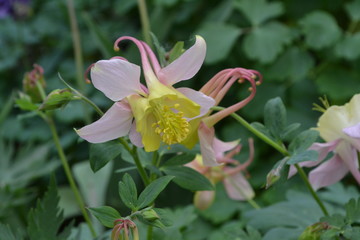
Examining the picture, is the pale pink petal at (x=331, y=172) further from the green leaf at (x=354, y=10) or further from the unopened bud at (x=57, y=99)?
the green leaf at (x=354, y=10)

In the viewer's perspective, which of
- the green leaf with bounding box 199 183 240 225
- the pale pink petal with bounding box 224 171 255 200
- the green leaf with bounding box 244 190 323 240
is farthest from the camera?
the green leaf with bounding box 199 183 240 225

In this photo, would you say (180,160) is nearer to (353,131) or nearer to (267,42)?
(353,131)

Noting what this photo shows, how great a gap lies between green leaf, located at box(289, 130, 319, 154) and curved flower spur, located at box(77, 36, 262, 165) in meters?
0.08

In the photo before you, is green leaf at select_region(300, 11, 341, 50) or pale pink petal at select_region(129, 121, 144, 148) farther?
green leaf at select_region(300, 11, 341, 50)

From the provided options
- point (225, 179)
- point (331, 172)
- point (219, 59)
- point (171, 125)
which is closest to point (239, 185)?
point (225, 179)

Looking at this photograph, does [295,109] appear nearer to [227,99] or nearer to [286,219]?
[227,99]

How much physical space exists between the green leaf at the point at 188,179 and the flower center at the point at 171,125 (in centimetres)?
7

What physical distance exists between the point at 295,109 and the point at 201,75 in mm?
321

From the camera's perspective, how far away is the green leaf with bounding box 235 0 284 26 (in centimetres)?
158

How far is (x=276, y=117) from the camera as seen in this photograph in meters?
0.63

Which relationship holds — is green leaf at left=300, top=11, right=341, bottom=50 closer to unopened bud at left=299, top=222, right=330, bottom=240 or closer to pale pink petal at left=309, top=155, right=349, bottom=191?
pale pink petal at left=309, top=155, right=349, bottom=191

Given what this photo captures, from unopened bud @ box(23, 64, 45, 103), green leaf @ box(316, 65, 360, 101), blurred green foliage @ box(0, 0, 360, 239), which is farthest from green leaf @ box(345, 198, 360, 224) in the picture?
green leaf @ box(316, 65, 360, 101)

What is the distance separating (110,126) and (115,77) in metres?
0.05

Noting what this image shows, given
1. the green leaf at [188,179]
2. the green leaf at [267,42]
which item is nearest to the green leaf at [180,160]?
the green leaf at [188,179]
